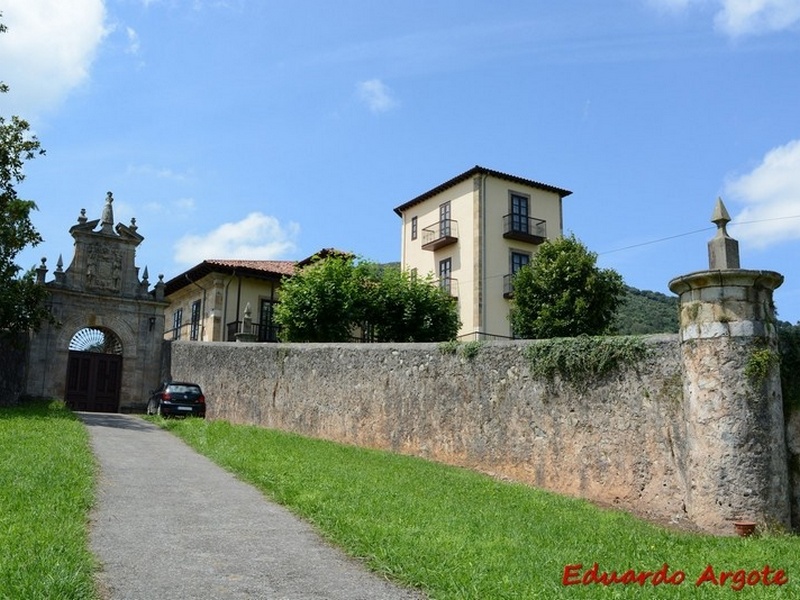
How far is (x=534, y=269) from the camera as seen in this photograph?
2764cm

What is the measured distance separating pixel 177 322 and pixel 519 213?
1814cm

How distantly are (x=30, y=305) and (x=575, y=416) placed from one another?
1823 centimetres

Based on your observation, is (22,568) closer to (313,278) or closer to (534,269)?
(313,278)

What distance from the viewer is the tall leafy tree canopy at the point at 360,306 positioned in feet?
81.8

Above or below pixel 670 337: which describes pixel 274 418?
below

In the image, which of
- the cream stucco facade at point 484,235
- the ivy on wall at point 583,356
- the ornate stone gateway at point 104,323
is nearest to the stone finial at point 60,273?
the ornate stone gateway at point 104,323

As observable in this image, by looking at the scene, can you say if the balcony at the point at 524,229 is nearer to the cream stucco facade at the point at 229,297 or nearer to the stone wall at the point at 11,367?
the cream stucco facade at the point at 229,297

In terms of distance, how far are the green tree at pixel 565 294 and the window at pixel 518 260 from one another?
20.2 ft

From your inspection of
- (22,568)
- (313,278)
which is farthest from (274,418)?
(22,568)

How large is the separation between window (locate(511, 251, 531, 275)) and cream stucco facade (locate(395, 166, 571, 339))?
0.05 metres

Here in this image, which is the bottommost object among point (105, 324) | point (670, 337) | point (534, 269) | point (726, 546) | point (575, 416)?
point (726, 546)

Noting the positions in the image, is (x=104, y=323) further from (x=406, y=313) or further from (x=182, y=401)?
(x=406, y=313)

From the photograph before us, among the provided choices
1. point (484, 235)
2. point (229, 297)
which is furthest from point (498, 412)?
point (229, 297)
